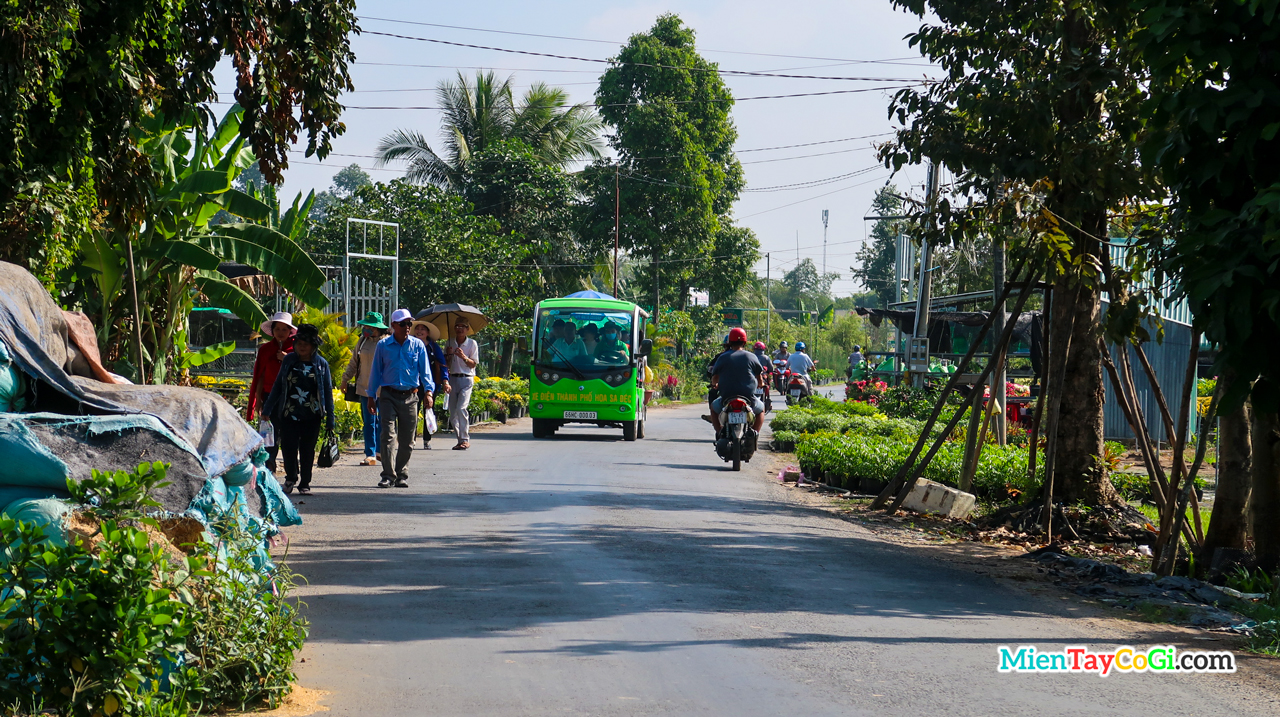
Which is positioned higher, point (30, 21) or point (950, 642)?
point (30, 21)

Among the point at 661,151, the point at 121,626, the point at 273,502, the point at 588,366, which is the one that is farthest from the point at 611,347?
the point at 661,151

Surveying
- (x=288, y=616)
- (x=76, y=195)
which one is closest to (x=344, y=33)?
(x=76, y=195)

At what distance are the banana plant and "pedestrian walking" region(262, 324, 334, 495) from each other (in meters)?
2.68

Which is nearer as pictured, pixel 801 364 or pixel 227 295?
pixel 227 295

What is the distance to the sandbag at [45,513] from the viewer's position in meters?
5.19

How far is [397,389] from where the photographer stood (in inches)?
528

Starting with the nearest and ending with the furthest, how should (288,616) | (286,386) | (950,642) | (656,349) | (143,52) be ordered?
(288,616)
(950,642)
(143,52)
(286,386)
(656,349)

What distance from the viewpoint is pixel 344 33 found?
10578mm

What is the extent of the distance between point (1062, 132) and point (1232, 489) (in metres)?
3.42

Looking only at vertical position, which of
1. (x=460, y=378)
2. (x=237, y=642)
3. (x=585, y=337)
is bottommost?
(x=237, y=642)

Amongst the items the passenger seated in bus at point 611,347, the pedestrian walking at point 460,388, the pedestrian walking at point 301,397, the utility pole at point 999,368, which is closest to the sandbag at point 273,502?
the pedestrian walking at point 301,397

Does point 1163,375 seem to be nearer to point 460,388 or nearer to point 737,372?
point 737,372

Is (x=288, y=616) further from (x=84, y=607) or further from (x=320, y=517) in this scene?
(x=320, y=517)

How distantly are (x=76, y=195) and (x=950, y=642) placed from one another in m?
8.35
